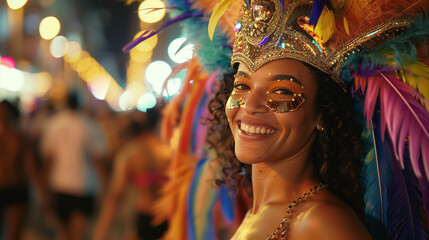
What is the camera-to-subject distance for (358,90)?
6.70 feet

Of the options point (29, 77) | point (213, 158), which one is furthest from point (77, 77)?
point (213, 158)

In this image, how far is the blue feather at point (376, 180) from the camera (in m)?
2.10

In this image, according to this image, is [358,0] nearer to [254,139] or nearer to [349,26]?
[349,26]

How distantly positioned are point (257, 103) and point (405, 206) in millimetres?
719

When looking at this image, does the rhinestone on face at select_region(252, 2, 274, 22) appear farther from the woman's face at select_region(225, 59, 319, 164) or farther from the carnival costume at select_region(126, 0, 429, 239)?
the woman's face at select_region(225, 59, 319, 164)

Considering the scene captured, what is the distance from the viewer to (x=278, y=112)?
6.63 feet

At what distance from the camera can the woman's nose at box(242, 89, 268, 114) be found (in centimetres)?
204

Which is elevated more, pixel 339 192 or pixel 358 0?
pixel 358 0

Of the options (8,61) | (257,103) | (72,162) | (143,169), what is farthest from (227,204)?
(8,61)

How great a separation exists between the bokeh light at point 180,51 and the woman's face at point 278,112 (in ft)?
2.61

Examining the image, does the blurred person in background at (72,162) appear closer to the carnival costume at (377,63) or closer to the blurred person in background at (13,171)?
the blurred person in background at (13,171)

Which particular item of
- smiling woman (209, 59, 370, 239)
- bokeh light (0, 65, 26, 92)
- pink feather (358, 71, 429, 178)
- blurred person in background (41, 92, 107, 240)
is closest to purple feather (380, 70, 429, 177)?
pink feather (358, 71, 429, 178)

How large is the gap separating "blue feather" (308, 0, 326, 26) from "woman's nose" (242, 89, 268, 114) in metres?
0.34

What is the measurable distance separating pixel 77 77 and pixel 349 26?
58.5 ft
